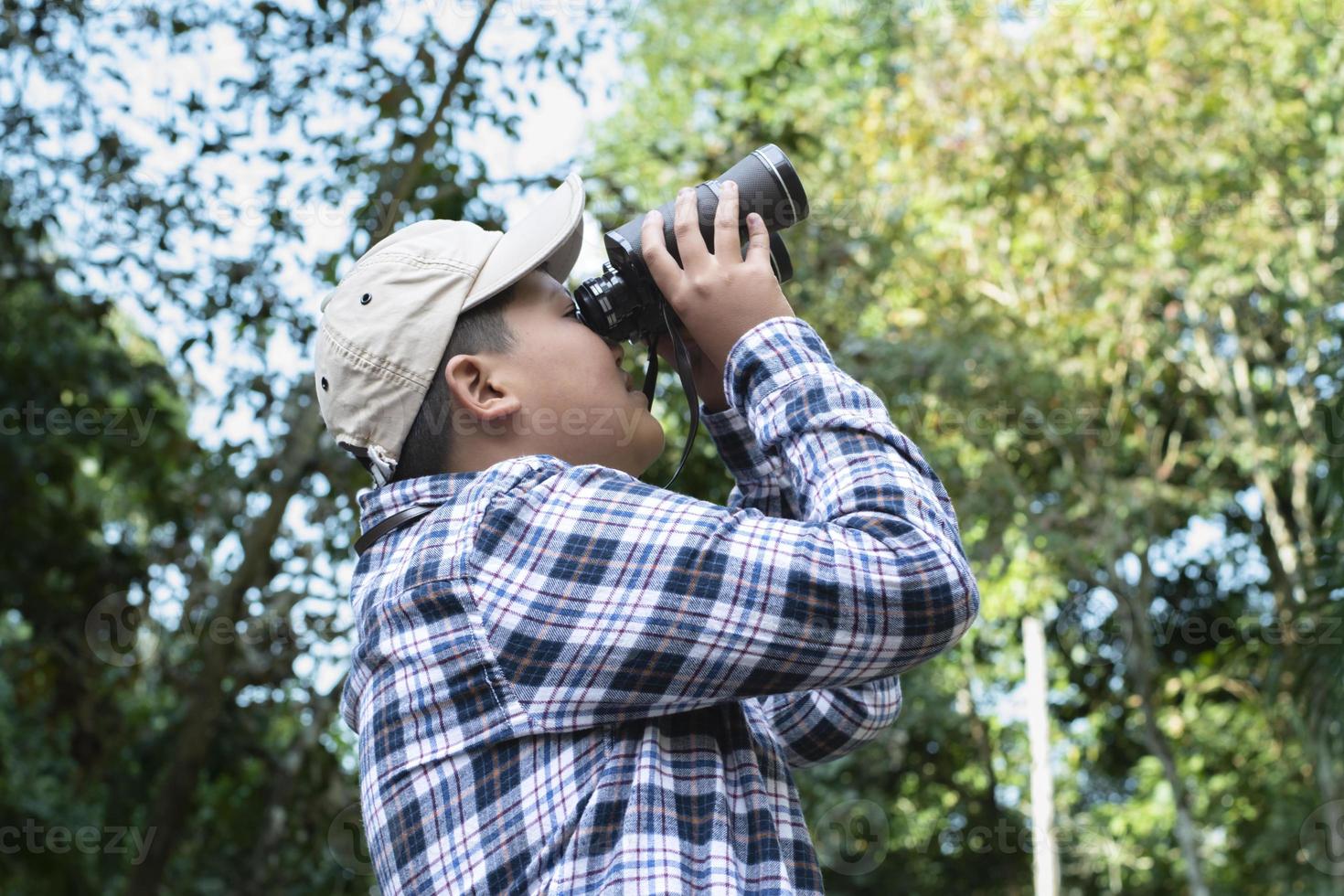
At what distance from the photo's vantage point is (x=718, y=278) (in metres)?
1.18

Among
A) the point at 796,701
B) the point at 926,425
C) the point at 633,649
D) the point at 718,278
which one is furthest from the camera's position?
the point at 926,425

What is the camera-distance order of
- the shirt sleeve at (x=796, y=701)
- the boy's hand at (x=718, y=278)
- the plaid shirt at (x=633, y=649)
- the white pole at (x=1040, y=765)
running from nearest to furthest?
the plaid shirt at (x=633, y=649), the boy's hand at (x=718, y=278), the shirt sleeve at (x=796, y=701), the white pole at (x=1040, y=765)

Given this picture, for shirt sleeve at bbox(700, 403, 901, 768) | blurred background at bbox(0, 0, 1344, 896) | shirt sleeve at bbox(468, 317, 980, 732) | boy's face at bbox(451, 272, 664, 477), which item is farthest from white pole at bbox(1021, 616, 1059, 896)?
shirt sleeve at bbox(468, 317, 980, 732)

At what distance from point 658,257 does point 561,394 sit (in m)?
0.15

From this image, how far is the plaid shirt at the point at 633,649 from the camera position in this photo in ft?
3.33

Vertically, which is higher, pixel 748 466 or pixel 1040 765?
pixel 748 466

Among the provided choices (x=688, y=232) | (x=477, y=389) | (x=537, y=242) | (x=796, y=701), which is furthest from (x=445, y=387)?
(x=796, y=701)

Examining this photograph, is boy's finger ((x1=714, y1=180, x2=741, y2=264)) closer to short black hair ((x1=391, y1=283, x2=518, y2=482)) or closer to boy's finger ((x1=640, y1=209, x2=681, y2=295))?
boy's finger ((x1=640, y1=209, x2=681, y2=295))

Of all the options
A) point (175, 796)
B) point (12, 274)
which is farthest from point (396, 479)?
point (12, 274)

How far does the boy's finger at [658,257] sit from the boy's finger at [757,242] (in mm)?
65

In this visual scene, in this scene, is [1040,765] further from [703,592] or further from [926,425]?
[703,592]

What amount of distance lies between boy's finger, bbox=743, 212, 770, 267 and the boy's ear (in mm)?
240

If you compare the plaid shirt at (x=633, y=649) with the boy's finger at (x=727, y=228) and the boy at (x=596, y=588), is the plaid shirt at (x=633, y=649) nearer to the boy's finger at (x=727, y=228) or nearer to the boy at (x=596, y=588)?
the boy at (x=596, y=588)

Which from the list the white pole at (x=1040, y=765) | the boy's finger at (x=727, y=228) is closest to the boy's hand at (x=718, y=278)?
the boy's finger at (x=727, y=228)
